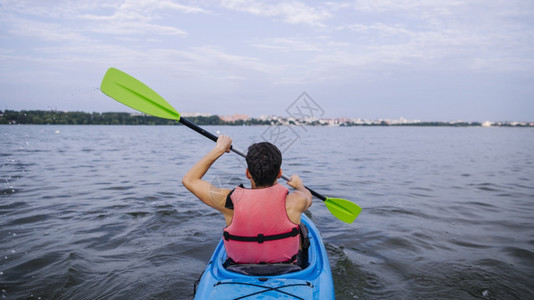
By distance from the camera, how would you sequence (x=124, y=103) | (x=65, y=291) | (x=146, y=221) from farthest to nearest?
(x=146, y=221) → (x=124, y=103) → (x=65, y=291)

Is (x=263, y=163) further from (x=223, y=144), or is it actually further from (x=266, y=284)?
(x=266, y=284)

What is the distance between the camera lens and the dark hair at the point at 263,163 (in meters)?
2.49

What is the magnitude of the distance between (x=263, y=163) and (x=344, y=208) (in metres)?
2.88

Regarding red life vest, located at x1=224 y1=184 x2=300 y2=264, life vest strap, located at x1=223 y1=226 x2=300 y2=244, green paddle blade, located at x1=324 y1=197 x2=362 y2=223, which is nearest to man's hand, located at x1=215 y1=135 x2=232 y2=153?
red life vest, located at x1=224 y1=184 x2=300 y2=264

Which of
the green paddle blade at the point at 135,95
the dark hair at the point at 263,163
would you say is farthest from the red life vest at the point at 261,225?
the green paddle blade at the point at 135,95

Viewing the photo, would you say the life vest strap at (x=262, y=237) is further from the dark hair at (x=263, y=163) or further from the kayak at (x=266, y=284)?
the dark hair at (x=263, y=163)

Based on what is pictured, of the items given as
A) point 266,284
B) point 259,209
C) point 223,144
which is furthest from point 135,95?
point 266,284

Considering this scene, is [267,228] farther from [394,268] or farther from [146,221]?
[146,221]

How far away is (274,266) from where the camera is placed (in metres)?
2.51

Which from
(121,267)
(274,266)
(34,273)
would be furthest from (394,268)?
(34,273)

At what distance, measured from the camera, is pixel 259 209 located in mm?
2385

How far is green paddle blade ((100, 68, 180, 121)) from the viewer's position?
12.5 ft

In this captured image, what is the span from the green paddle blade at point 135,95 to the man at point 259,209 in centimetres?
166

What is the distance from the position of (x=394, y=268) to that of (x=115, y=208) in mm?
5419
